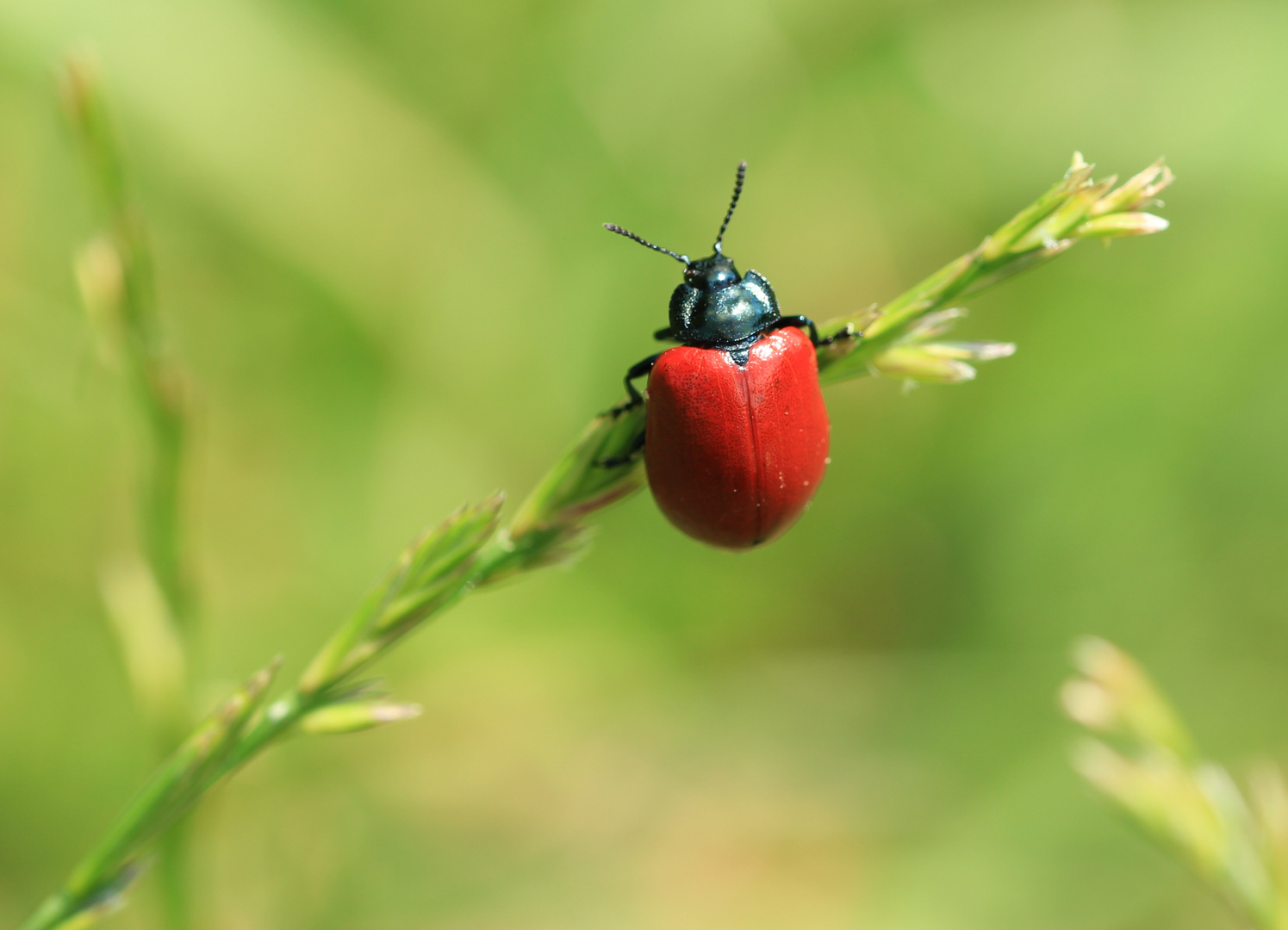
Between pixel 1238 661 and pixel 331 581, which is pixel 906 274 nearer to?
pixel 1238 661

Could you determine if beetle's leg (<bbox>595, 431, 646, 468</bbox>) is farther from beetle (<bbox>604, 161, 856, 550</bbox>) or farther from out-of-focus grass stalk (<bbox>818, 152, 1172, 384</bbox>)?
out-of-focus grass stalk (<bbox>818, 152, 1172, 384</bbox>)

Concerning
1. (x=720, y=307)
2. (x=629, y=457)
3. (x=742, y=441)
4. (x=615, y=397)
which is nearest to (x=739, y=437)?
(x=742, y=441)

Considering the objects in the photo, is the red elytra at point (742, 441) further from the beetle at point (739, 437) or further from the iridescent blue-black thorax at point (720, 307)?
the iridescent blue-black thorax at point (720, 307)

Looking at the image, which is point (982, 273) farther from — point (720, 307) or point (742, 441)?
point (720, 307)

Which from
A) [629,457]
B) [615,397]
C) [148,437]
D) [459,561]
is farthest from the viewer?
[615,397]

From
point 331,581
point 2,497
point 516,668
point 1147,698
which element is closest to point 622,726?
point 516,668

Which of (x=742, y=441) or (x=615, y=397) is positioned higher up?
(x=742, y=441)

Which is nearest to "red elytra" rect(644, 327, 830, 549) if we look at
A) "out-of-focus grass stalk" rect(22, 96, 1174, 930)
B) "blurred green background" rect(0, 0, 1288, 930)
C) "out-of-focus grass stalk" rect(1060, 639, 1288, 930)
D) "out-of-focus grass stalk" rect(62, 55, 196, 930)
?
"out-of-focus grass stalk" rect(22, 96, 1174, 930)
